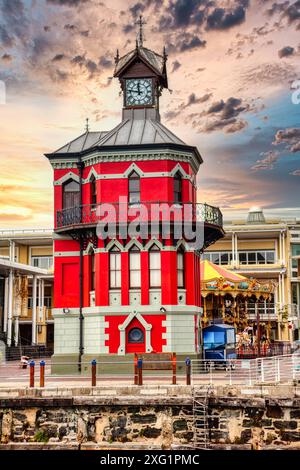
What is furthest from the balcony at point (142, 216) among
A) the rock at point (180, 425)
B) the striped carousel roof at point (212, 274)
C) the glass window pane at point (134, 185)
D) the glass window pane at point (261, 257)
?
the glass window pane at point (261, 257)

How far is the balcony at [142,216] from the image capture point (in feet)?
118

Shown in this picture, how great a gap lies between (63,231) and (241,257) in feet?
143

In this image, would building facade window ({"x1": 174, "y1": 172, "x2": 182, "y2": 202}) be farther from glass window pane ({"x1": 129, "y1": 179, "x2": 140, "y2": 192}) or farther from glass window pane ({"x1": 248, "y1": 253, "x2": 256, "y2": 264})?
glass window pane ({"x1": 248, "y1": 253, "x2": 256, "y2": 264})

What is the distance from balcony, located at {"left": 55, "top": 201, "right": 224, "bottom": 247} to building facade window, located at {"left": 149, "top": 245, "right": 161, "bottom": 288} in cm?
95

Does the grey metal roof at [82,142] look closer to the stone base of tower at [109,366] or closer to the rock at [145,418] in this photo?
the stone base of tower at [109,366]

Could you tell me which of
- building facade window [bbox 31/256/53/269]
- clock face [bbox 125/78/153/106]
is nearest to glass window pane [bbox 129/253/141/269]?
clock face [bbox 125/78/153/106]

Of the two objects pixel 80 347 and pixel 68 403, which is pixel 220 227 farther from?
pixel 68 403

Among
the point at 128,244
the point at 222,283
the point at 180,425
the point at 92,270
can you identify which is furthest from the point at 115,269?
the point at 180,425

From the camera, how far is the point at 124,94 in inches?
1597

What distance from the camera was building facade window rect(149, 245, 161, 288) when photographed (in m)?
36.2

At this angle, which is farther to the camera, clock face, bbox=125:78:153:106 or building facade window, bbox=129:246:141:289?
clock face, bbox=125:78:153:106

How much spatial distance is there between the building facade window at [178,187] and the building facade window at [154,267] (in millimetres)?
2854

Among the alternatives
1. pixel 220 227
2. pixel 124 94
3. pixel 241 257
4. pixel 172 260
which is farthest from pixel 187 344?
pixel 241 257

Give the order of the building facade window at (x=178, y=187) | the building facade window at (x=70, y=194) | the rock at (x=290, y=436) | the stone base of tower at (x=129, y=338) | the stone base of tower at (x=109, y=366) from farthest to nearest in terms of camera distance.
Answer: the building facade window at (x=70, y=194), the building facade window at (x=178, y=187), the stone base of tower at (x=129, y=338), the stone base of tower at (x=109, y=366), the rock at (x=290, y=436)
